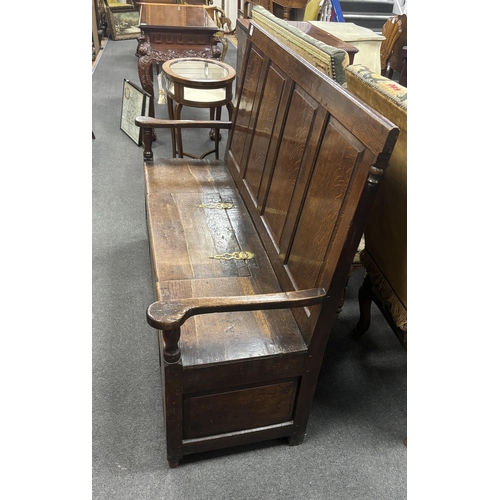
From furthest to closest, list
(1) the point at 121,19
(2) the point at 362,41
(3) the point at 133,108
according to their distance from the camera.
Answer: (1) the point at 121,19 → (3) the point at 133,108 → (2) the point at 362,41

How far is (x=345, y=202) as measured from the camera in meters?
1.18

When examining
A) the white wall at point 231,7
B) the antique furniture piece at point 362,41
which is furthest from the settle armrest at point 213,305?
the white wall at point 231,7

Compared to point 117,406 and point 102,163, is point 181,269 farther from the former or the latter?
point 102,163

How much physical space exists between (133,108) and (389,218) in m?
2.97

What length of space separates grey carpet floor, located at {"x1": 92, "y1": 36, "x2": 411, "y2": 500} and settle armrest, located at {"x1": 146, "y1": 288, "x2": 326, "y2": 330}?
691 millimetres

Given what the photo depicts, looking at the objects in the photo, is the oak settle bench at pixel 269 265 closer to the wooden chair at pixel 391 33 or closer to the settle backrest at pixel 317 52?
the settle backrest at pixel 317 52

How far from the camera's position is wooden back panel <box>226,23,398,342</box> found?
113 centimetres

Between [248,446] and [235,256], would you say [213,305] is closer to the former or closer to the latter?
[235,256]

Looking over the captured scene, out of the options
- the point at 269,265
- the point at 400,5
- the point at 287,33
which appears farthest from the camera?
the point at 400,5

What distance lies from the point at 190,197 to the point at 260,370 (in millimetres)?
1067

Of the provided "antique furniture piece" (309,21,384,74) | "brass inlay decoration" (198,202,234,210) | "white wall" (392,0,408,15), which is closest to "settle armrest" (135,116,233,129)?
"brass inlay decoration" (198,202,234,210)

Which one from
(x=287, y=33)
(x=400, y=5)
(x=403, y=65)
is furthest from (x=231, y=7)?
(x=287, y=33)

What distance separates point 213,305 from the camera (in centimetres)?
122

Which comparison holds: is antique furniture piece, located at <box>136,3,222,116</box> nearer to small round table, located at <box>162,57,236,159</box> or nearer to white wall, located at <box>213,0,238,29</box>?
small round table, located at <box>162,57,236,159</box>
